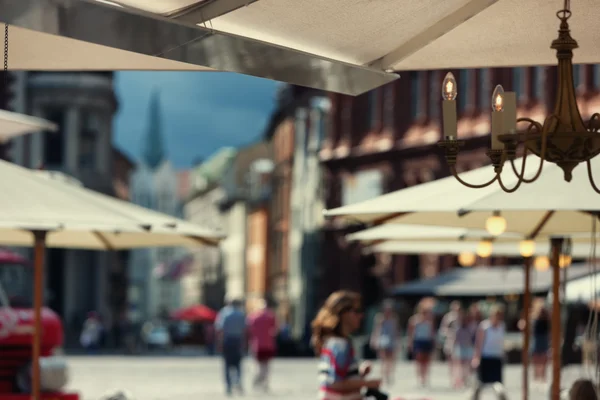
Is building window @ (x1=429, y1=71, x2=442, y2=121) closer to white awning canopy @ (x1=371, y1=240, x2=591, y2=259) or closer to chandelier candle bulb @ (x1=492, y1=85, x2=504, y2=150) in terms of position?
white awning canopy @ (x1=371, y1=240, x2=591, y2=259)

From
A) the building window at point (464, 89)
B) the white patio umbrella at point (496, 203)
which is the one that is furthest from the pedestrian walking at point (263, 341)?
the building window at point (464, 89)

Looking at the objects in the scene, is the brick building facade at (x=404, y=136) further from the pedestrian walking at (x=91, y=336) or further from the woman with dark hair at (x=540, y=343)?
the woman with dark hair at (x=540, y=343)

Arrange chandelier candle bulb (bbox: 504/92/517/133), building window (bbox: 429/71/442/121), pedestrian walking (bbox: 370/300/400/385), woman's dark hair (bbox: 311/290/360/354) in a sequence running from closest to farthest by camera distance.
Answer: chandelier candle bulb (bbox: 504/92/517/133) → woman's dark hair (bbox: 311/290/360/354) → pedestrian walking (bbox: 370/300/400/385) → building window (bbox: 429/71/442/121)

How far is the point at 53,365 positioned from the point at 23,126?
2130mm

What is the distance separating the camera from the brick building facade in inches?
2044

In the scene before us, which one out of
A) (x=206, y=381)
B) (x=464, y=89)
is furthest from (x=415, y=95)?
(x=206, y=381)

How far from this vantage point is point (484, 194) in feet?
31.0

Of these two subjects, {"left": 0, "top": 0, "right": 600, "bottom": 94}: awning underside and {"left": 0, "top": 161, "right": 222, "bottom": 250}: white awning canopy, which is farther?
{"left": 0, "top": 161, "right": 222, "bottom": 250}: white awning canopy

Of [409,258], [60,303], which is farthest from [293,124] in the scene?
[409,258]

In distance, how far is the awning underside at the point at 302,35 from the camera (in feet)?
19.1

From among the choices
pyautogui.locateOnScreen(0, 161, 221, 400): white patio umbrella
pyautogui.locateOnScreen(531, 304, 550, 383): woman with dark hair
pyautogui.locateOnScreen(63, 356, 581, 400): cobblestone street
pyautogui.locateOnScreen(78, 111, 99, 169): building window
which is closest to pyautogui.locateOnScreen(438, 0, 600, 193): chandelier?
pyautogui.locateOnScreen(0, 161, 221, 400): white patio umbrella

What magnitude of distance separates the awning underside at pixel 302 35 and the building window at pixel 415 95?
51932mm

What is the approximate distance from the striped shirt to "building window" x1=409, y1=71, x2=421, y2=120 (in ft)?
164

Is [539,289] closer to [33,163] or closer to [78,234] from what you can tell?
[78,234]
